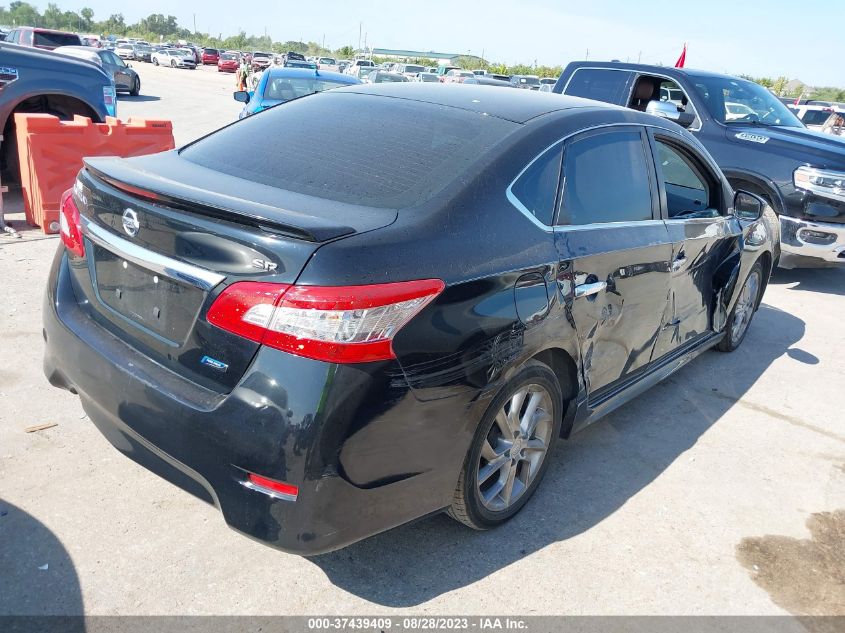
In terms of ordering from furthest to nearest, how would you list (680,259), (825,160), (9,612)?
(825,160), (680,259), (9,612)

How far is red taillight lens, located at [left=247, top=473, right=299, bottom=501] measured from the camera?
7.20ft

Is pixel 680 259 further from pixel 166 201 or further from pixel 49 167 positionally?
pixel 49 167

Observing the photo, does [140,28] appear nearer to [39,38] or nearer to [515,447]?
[39,38]

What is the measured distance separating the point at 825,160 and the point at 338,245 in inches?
262

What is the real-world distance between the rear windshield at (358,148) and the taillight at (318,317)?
1.67ft

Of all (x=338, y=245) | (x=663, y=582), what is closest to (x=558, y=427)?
(x=663, y=582)

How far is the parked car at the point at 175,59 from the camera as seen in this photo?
54375 millimetres

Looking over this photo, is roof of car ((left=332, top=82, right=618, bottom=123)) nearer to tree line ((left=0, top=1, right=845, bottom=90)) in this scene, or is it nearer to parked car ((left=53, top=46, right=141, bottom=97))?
parked car ((left=53, top=46, right=141, bottom=97))

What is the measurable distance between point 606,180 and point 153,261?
208 centimetres

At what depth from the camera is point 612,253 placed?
3.24 metres

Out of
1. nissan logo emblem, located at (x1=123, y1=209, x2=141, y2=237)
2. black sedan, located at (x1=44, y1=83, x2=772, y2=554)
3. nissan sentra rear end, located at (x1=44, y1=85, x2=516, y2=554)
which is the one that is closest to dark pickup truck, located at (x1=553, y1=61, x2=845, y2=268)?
black sedan, located at (x1=44, y1=83, x2=772, y2=554)

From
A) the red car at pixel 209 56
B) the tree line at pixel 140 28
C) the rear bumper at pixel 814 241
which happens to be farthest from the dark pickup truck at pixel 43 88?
the tree line at pixel 140 28

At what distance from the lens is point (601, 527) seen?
10.5ft

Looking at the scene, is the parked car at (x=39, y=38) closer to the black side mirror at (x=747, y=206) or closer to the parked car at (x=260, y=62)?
the black side mirror at (x=747, y=206)
